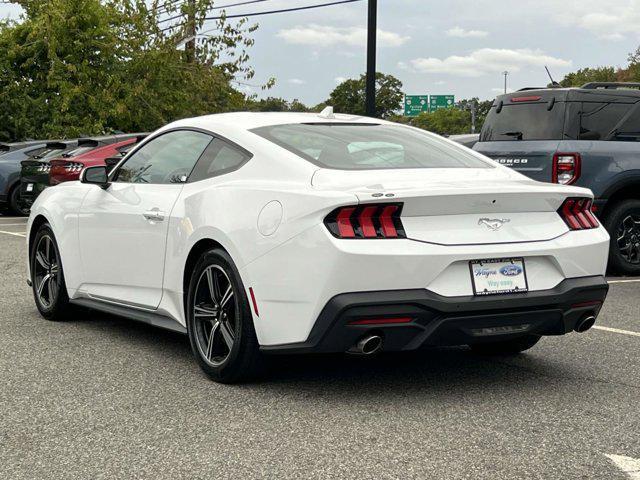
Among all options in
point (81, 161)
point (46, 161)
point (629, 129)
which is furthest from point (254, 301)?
point (46, 161)

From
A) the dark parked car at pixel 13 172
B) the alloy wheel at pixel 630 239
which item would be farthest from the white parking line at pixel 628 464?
the dark parked car at pixel 13 172

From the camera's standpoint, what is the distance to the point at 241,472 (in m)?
3.79

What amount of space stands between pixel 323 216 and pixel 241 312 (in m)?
0.74

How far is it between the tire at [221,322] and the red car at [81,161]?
10.8m

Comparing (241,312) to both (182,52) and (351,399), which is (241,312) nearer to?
(351,399)

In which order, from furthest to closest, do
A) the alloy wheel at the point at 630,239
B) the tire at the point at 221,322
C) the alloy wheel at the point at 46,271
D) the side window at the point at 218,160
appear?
the alloy wheel at the point at 630,239 → the alloy wheel at the point at 46,271 → the side window at the point at 218,160 → the tire at the point at 221,322

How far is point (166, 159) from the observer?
6137 millimetres

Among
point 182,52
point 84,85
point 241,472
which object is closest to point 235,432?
point 241,472

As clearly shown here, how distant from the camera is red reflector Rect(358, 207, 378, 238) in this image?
4582 mm

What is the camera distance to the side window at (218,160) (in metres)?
5.46

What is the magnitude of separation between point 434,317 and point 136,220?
2226 millimetres

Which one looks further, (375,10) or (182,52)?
(182,52)

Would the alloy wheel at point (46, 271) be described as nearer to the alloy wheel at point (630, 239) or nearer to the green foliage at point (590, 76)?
the alloy wheel at point (630, 239)

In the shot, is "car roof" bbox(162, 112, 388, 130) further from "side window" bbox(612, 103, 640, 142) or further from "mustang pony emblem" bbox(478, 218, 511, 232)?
"side window" bbox(612, 103, 640, 142)
